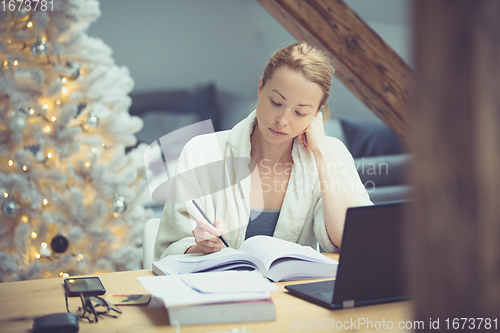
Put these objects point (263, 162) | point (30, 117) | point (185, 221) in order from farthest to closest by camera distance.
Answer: point (30, 117) → point (263, 162) → point (185, 221)

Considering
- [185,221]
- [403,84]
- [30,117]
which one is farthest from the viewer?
[403,84]

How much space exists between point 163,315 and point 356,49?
1808 mm

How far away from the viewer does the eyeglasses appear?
645mm

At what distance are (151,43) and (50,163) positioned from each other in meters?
2.16

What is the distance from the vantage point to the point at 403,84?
217cm

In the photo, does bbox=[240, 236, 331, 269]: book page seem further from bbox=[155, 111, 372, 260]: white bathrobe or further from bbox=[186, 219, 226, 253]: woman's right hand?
bbox=[155, 111, 372, 260]: white bathrobe

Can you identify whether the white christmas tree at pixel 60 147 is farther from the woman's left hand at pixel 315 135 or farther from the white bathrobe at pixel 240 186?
the woman's left hand at pixel 315 135

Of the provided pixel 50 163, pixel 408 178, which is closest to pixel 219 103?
pixel 50 163

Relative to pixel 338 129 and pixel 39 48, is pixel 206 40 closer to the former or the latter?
pixel 338 129

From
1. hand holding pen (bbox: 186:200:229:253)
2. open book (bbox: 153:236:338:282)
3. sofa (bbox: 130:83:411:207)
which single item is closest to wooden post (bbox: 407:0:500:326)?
open book (bbox: 153:236:338:282)

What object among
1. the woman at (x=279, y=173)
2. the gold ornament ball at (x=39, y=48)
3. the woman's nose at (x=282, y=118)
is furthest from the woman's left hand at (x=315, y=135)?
the gold ornament ball at (x=39, y=48)

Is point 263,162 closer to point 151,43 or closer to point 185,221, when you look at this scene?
point 185,221

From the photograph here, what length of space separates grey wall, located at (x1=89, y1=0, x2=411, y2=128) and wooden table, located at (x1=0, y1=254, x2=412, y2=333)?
2.66 metres

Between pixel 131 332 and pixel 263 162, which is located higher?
pixel 263 162
